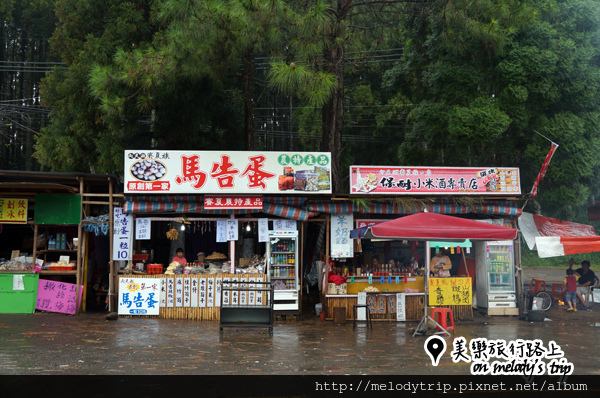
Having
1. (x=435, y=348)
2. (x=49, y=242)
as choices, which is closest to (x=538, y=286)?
(x=435, y=348)

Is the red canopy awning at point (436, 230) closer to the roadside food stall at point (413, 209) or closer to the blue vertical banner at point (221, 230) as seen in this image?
the roadside food stall at point (413, 209)

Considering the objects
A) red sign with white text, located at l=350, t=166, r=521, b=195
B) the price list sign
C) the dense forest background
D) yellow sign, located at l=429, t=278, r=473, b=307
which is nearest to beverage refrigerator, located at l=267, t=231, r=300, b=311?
red sign with white text, located at l=350, t=166, r=521, b=195

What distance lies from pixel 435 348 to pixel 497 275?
619 centimetres

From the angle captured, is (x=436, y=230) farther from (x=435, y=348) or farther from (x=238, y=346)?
(x=238, y=346)

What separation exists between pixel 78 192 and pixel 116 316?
3668 millimetres

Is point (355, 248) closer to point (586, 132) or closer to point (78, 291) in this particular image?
point (78, 291)

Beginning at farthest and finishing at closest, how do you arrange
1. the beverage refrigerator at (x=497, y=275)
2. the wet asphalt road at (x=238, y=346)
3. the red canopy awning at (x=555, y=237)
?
the beverage refrigerator at (x=497, y=275), the red canopy awning at (x=555, y=237), the wet asphalt road at (x=238, y=346)

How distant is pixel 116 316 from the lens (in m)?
13.3

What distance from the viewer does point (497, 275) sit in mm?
15133

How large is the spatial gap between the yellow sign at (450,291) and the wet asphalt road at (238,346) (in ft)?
2.30

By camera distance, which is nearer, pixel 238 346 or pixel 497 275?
pixel 238 346

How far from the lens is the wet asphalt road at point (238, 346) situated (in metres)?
8.66

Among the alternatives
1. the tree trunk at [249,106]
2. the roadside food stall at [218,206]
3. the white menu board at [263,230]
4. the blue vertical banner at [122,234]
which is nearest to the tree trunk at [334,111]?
the tree trunk at [249,106]

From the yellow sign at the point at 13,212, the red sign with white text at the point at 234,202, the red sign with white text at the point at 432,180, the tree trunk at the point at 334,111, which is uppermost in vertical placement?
the tree trunk at the point at 334,111
